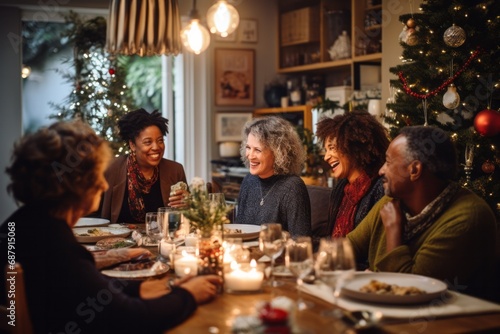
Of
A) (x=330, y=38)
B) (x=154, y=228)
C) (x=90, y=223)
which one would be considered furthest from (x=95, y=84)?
(x=154, y=228)

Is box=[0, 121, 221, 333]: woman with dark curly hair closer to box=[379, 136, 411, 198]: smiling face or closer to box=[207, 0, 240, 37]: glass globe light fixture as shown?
box=[379, 136, 411, 198]: smiling face

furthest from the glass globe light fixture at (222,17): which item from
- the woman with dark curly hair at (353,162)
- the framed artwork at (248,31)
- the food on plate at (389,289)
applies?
the food on plate at (389,289)

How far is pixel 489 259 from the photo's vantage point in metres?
2.14

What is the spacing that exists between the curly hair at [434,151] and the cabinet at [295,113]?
12.3 feet

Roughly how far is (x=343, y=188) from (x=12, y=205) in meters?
3.87

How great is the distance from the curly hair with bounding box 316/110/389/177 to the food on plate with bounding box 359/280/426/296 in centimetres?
141

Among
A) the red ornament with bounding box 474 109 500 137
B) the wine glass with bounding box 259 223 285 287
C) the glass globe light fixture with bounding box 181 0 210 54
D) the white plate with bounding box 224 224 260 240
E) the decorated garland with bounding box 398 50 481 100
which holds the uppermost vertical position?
the glass globe light fixture with bounding box 181 0 210 54

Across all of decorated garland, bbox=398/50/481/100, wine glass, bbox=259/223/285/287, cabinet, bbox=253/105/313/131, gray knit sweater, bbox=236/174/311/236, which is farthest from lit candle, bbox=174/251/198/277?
cabinet, bbox=253/105/313/131

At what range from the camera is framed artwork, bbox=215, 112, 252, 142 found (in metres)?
6.53

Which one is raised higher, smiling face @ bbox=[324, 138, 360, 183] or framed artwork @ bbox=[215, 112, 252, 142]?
framed artwork @ bbox=[215, 112, 252, 142]

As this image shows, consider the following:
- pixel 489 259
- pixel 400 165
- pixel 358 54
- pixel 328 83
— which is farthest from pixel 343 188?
pixel 328 83

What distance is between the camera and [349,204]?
3.14m

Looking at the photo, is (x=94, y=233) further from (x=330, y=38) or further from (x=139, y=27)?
(x=330, y=38)

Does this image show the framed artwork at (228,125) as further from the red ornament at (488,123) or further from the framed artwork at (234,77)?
the red ornament at (488,123)
